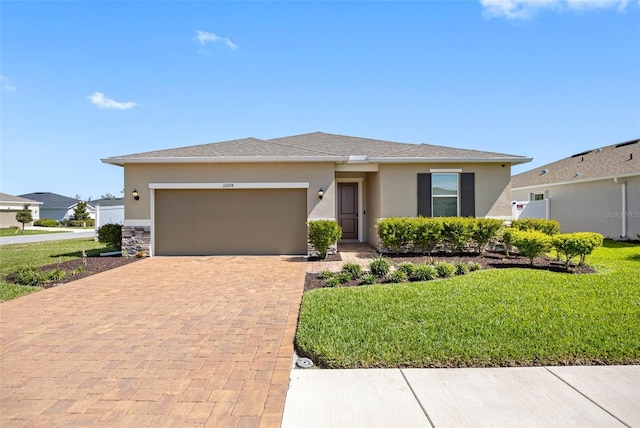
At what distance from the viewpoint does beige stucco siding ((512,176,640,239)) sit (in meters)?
13.0

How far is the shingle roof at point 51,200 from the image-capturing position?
45394 millimetres

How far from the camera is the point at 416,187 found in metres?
11.5

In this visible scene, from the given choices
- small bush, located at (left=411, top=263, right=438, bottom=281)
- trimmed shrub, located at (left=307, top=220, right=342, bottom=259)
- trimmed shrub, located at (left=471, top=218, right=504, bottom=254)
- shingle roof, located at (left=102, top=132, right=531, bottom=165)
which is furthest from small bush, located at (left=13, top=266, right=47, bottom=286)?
trimmed shrub, located at (left=471, top=218, right=504, bottom=254)

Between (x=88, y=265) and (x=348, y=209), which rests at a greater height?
(x=348, y=209)

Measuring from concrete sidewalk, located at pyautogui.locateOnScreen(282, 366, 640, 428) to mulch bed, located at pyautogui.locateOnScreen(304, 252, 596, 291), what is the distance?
3.51 metres

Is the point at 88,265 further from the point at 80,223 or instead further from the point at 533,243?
the point at 80,223

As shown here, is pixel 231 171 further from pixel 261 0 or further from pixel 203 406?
pixel 203 406

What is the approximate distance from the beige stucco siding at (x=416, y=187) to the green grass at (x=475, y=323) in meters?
4.99

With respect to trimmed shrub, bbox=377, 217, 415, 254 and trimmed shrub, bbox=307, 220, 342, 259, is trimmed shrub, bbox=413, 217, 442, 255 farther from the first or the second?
trimmed shrub, bbox=307, 220, 342, 259

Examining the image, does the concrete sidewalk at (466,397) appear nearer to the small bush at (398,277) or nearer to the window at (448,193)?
the small bush at (398,277)

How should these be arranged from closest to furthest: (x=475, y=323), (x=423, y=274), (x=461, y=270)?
(x=475, y=323) → (x=423, y=274) → (x=461, y=270)

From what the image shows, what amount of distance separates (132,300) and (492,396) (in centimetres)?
586

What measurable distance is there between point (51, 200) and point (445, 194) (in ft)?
178

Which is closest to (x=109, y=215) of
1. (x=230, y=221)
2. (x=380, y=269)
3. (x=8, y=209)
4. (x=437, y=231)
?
(x=230, y=221)
